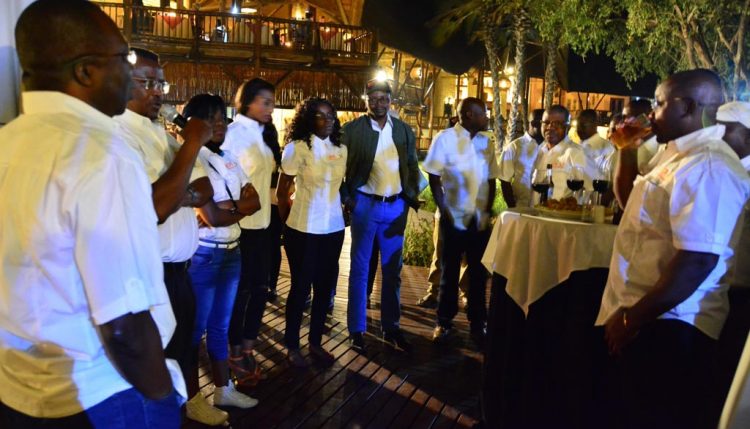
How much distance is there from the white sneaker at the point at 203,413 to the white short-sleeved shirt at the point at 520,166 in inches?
150

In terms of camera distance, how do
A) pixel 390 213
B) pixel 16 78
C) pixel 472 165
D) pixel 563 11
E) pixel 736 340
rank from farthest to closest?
pixel 563 11, pixel 472 165, pixel 390 213, pixel 736 340, pixel 16 78

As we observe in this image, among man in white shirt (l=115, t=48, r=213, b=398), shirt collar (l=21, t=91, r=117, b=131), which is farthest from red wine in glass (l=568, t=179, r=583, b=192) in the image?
shirt collar (l=21, t=91, r=117, b=131)

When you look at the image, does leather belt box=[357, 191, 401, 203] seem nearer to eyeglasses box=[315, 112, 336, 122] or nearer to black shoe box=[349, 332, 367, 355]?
eyeglasses box=[315, 112, 336, 122]

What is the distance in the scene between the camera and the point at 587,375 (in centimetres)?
332

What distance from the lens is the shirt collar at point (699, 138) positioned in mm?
2539

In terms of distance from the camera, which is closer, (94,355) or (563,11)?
(94,355)

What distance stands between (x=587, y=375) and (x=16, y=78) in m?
3.03

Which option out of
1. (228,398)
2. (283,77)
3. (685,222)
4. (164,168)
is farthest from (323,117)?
(283,77)

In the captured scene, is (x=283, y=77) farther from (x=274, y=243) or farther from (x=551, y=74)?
(x=551, y=74)

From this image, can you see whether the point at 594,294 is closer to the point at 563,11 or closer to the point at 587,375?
the point at 587,375

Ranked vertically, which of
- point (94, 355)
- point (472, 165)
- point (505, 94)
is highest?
point (505, 94)

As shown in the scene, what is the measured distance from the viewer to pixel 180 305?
102 inches

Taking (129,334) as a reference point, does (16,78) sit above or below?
above

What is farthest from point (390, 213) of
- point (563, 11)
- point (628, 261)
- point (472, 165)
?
point (563, 11)
